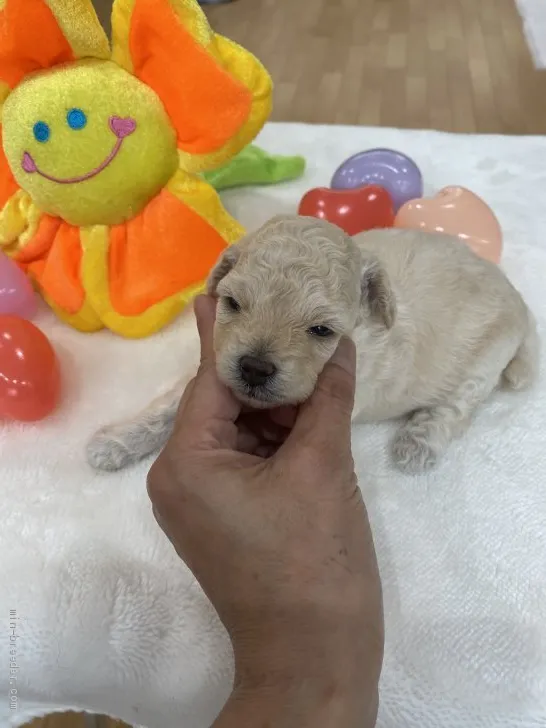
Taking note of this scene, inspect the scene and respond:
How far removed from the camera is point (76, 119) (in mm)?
1775

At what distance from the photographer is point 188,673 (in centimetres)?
133

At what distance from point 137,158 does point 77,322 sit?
0.57 m

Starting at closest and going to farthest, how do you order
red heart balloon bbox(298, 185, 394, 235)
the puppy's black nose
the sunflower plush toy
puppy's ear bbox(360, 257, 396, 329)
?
1. the puppy's black nose
2. puppy's ear bbox(360, 257, 396, 329)
3. the sunflower plush toy
4. red heart balloon bbox(298, 185, 394, 235)

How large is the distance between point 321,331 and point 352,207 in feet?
3.16

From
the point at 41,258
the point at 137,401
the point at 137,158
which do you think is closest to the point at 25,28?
the point at 137,158

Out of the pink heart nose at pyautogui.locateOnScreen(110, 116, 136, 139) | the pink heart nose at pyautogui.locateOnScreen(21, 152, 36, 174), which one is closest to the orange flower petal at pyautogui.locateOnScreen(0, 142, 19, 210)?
the pink heart nose at pyautogui.locateOnScreen(21, 152, 36, 174)

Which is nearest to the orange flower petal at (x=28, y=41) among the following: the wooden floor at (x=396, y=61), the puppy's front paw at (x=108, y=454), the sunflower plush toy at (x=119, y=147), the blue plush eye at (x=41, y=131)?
the sunflower plush toy at (x=119, y=147)

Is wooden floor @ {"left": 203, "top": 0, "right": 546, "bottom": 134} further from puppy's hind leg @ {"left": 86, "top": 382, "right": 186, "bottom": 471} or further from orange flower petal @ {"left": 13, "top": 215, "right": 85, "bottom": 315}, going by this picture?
puppy's hind leg @ {"left": 86, "top": 382, "right": 186, "bottom": 471}

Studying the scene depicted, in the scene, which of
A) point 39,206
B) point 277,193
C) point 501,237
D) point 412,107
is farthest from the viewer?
point 412,107

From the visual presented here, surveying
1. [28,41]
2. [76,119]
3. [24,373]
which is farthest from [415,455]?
[28,41]

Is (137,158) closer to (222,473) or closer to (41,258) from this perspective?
(41,258)

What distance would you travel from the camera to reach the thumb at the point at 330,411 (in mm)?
1173

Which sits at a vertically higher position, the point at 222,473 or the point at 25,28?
the point at 25,28

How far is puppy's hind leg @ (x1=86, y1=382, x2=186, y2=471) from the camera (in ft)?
5.46
